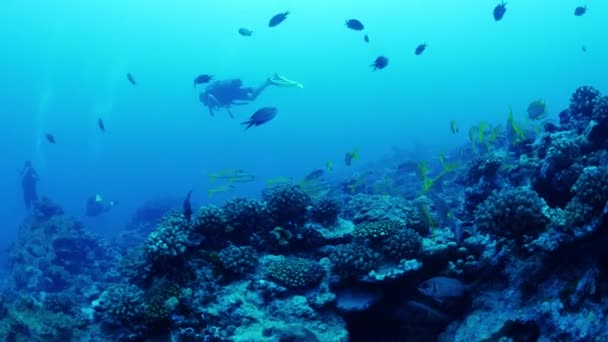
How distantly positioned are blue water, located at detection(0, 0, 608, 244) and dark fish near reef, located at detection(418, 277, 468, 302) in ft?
122

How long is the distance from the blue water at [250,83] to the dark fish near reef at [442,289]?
1467 inches

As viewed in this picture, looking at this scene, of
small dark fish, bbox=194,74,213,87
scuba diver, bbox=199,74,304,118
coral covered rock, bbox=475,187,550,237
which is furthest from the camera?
scuba diver, bbox=199,74,304,118

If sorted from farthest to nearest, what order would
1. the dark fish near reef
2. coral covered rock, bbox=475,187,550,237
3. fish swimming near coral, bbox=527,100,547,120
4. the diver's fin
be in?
the diver's fin → fish swimming near coral, bbox=527,100,547,120 → the dark fish near reef → coral covered rock, bbox=475,187,550,237

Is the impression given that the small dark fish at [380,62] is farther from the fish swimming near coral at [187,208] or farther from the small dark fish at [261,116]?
the fish swimming near coral at [187,208]

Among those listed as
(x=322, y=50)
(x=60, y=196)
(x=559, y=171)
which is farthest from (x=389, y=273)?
(x=322, y=50)

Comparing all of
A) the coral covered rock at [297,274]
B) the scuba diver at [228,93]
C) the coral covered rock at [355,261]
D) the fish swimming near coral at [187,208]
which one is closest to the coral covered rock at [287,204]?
the coral covered rock at [297,274]

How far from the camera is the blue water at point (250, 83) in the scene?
76.2 metres

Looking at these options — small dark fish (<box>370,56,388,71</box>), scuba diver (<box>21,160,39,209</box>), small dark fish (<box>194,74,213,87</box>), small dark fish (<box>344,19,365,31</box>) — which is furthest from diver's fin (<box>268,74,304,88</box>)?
scuba diver (<box>21,160,39,209</box>)

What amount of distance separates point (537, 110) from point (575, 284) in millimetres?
7315

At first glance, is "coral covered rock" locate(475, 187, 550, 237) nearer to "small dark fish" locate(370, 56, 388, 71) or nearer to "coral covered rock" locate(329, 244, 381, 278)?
"coral covered rock" locate(329, 244, 381, 278)

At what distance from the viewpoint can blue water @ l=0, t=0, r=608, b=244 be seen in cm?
7625

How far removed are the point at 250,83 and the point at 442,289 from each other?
487ft

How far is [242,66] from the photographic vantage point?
190 metres

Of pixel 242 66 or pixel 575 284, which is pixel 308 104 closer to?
pixel 242 66
